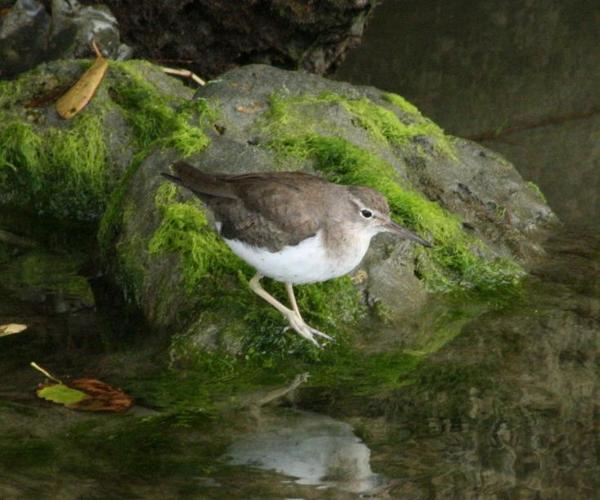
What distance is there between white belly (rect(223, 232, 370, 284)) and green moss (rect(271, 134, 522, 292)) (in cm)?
127

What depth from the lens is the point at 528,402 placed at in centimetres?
644

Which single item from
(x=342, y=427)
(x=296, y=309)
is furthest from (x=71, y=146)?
(x=342, y=427)

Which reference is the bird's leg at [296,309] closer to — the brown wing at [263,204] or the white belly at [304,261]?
the white belly at [304,261]

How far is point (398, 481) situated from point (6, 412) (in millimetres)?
2190

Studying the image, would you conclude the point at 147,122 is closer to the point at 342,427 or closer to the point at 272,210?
the point at 272,210

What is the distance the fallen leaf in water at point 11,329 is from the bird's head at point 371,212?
231 cm

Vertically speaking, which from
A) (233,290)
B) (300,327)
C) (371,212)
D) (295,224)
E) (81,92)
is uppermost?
(81,92)

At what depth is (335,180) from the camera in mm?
8234

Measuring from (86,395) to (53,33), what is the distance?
16.6 ft

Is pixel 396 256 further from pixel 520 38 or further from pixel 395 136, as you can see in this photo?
pixel 520 38

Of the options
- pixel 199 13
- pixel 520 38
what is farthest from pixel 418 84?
pixel 199 13

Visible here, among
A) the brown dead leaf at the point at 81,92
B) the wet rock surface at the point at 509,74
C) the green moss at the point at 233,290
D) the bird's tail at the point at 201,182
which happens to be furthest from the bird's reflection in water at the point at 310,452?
the wet rock surface at the point at 509,74

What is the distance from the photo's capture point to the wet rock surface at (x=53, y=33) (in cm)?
1044

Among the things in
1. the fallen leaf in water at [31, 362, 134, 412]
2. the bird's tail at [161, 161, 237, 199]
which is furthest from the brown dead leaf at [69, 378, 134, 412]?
the bird's tail at [161, 161, 237, 199]
